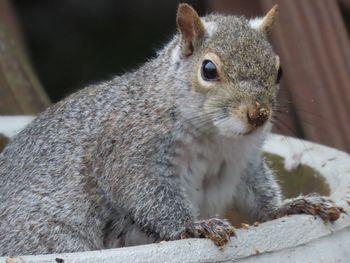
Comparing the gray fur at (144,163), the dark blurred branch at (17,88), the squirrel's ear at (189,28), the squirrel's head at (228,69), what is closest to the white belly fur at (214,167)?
the gray fur at (144,163)

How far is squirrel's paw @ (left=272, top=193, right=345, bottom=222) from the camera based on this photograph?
7.61 feet

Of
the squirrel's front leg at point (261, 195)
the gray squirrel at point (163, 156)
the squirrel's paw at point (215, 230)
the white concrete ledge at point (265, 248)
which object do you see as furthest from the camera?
the squirrel's front leg at point (261, 195)

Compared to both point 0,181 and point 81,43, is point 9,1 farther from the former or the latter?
point 0,181

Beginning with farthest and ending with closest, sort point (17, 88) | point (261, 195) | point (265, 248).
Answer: point (17, 88), point (261, 195), point (265, 248)

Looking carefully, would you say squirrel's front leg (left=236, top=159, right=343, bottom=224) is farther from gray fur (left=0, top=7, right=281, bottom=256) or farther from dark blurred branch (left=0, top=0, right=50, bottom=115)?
dark blurred branch (left=0, top=0, right=50, bottom=115)

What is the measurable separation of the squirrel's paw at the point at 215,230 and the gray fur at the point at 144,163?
5 cm

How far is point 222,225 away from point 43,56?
5.12 m

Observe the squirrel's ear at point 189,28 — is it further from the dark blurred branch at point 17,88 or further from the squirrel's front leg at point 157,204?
the dark blurred branch at point 17,88

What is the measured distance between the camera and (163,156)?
2.53m

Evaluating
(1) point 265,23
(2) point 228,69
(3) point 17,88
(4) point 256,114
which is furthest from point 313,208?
(3) point 17,88

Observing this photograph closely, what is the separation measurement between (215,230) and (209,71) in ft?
1.29

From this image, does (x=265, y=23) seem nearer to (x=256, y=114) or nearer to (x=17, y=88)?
(x=256, y=114)

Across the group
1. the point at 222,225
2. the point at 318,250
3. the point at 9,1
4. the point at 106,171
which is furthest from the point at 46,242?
the point at 9,1

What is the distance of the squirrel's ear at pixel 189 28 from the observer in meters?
2.51
